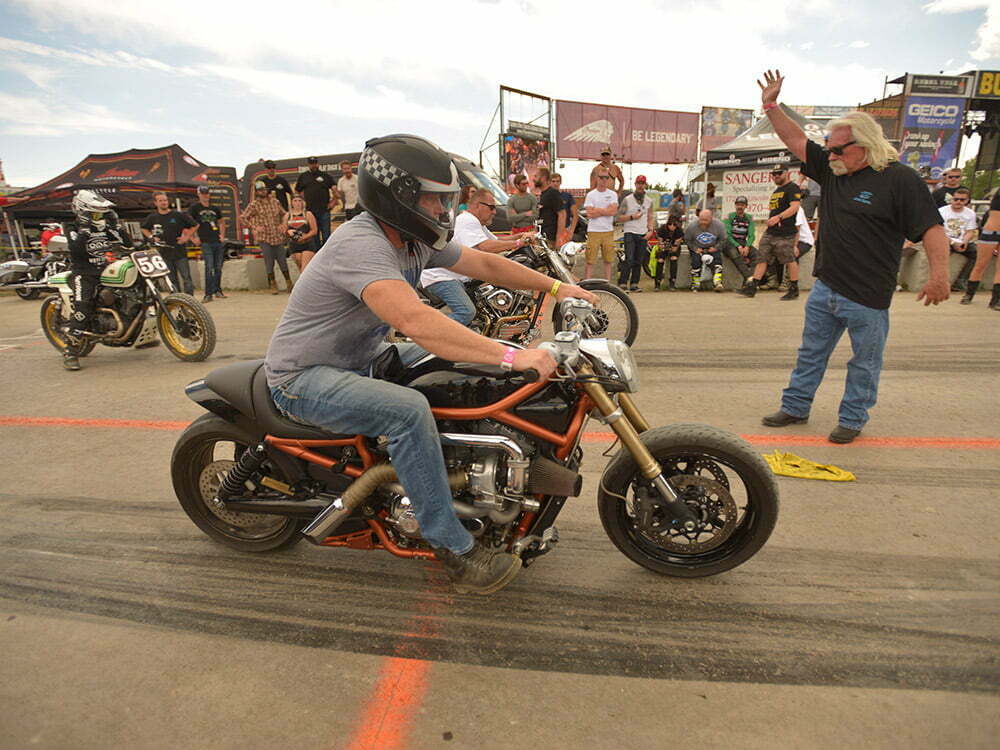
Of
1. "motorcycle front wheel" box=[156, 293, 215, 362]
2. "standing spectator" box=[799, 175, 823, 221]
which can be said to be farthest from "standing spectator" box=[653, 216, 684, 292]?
"motorcycle front wheel" box=[156, 293, 215, 362]

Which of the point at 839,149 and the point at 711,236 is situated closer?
the point at 839,149

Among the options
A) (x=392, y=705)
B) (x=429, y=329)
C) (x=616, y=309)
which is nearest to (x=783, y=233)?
(x=616, y=309)

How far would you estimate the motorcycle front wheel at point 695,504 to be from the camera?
2557mm

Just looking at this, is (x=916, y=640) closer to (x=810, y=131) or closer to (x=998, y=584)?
(x=998, y=584)

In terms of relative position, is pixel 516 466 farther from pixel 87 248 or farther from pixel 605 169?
pixel 605 169

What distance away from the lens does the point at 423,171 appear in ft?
7.64

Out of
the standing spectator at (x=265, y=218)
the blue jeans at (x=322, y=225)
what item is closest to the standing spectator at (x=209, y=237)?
the standing spectator at (x=265, y=218)

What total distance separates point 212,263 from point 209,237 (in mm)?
572

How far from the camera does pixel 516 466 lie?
2.39 m

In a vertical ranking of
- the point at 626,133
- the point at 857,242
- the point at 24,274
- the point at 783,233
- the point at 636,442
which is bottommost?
the point at 24,274

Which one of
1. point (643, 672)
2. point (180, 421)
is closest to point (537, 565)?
point (643, 672)

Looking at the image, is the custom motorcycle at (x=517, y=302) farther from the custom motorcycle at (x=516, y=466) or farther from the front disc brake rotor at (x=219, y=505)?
the custom motorcycle at (x=516, y=466)

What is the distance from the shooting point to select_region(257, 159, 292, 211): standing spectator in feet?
39.3

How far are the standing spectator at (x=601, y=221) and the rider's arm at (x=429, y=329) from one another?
888cm
